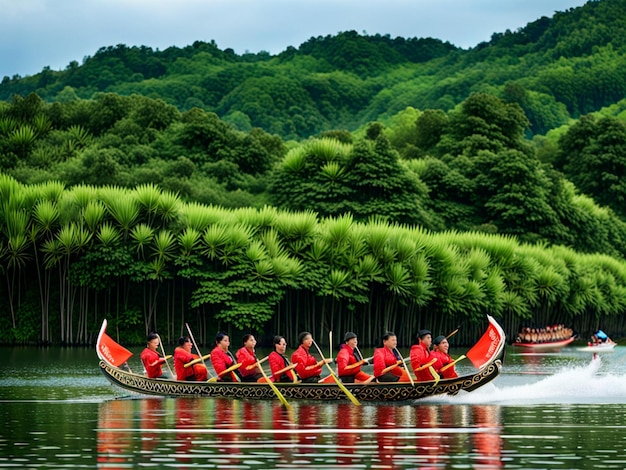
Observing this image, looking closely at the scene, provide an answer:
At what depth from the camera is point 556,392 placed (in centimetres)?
2859

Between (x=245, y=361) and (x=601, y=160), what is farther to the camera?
(x=601, y=160)

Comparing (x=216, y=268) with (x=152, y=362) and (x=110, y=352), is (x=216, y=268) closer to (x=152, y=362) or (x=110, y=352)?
(x=110, y=352)

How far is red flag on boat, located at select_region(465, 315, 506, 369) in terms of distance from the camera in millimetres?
26547

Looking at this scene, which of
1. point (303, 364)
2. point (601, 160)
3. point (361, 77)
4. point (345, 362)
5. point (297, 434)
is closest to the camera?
point (297, 434)

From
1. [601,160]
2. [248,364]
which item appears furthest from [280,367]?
[601,160]

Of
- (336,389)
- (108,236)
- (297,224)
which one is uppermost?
(297,224)

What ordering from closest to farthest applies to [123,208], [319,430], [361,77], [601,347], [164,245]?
[319,430], [123,208], [164,245], [601,347], [361,77]

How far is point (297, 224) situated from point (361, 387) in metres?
24.9

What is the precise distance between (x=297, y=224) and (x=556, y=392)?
23416 mm

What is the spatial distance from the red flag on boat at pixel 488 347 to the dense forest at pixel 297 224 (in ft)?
73.2

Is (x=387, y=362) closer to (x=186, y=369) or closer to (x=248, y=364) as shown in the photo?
(x=248, y=364)

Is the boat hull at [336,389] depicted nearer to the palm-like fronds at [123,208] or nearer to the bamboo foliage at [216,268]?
the bamboo foliage at [216,268]

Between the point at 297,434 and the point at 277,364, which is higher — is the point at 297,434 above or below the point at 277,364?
below

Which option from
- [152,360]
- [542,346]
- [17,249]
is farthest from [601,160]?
[152,360]
